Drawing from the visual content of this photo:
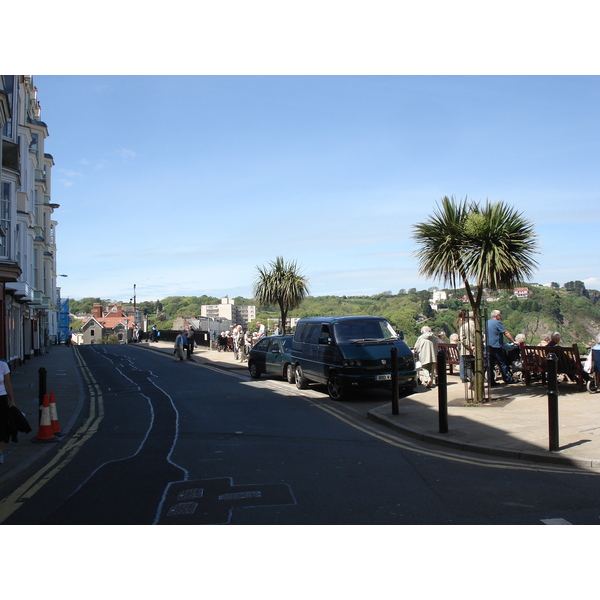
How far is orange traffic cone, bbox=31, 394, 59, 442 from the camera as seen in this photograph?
32.3 ft

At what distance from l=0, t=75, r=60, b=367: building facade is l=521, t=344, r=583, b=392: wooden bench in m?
14.3

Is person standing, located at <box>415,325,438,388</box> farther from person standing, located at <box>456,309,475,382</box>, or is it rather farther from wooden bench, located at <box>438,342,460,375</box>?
wooden bench, located at <box>438,342,460,375</box>

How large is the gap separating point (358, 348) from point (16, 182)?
55.5ft

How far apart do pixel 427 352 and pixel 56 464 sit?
939 centimetres

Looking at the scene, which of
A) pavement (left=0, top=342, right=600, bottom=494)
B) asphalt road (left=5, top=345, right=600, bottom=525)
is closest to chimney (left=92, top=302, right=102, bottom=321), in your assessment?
→ pavement (left=0, top=342, right=600, bottom=494)

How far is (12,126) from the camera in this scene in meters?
22.1

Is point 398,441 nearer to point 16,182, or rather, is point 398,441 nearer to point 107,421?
point 107,421

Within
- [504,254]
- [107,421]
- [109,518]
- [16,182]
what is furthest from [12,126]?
[109,518]

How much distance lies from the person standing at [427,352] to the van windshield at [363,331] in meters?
0.70

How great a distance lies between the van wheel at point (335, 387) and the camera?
13828 mm

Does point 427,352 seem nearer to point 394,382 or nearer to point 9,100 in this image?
point 394,382

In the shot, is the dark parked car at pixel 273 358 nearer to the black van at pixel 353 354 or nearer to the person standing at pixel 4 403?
the black van at pixel 353 354

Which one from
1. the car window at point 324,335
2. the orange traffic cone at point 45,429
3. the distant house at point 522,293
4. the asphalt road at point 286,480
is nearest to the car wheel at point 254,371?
the car window at point 324,335

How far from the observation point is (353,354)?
1360 cm
